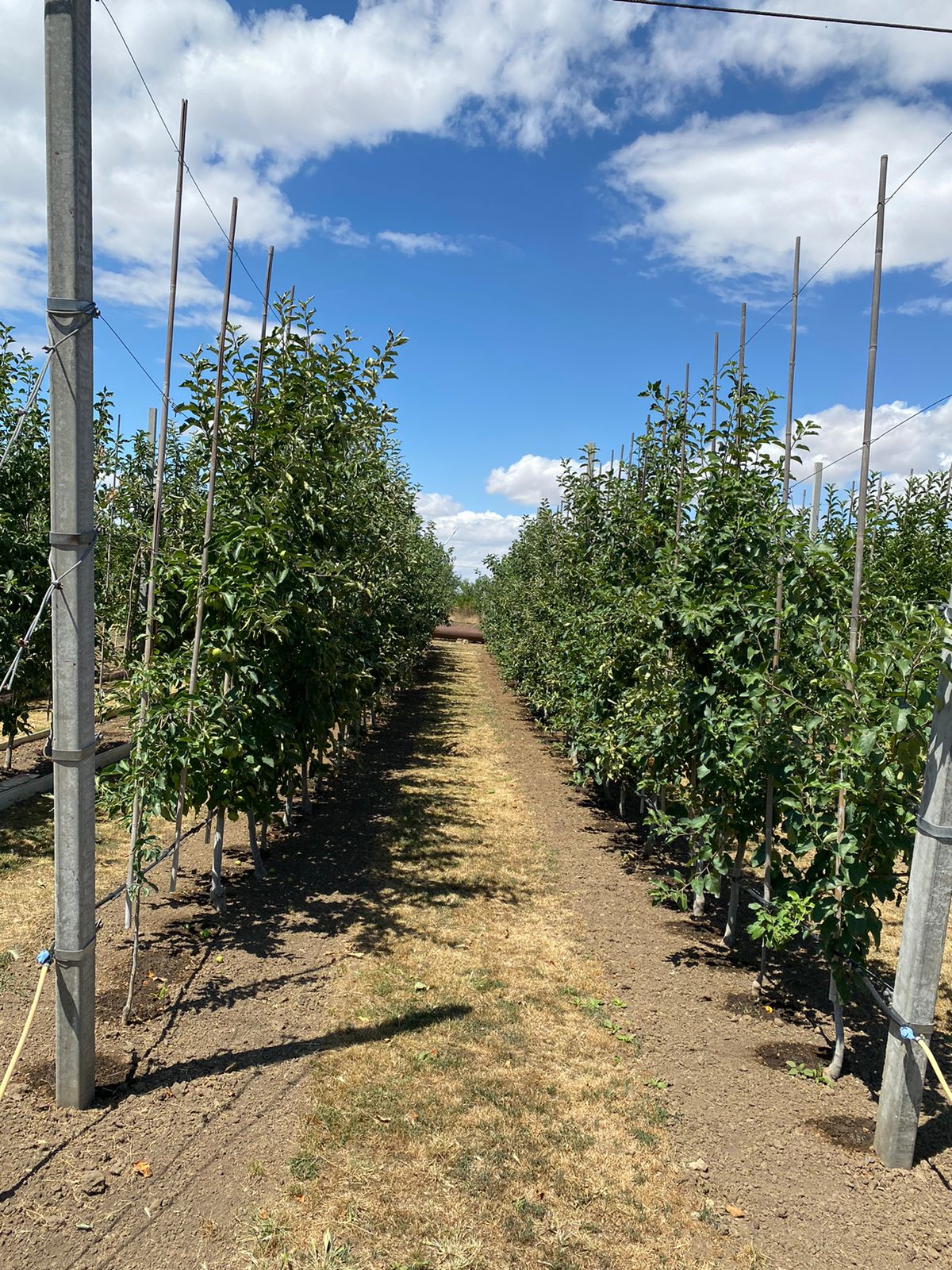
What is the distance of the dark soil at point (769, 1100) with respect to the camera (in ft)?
10.2

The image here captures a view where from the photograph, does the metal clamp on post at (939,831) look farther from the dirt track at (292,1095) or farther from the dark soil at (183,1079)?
the dark soil at (183,1079)

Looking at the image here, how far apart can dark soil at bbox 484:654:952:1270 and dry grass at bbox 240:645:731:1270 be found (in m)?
0.20

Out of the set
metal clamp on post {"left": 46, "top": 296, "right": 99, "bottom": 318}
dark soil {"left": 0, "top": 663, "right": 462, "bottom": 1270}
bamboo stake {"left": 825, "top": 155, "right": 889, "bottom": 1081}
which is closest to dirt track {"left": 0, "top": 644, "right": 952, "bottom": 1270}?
dark soil {"left": 0, "top": 663, "right": 462, "bottom": 1270}

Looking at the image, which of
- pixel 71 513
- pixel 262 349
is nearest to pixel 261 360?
pixel 262 349

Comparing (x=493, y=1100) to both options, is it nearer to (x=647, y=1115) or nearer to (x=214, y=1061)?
(x=647, y=1115)

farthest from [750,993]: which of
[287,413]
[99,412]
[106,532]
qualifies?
[99,412]

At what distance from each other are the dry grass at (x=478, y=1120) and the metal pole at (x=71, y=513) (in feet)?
4.14

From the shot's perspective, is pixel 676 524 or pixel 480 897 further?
pixel 480 897

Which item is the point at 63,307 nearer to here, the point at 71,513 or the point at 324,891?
the point at 71,513

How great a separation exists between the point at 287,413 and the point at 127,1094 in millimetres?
4230

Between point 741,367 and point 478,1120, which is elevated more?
point 741,367

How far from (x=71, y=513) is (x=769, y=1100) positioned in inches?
173

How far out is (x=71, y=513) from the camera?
128 inches

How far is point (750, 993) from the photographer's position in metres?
5.13
